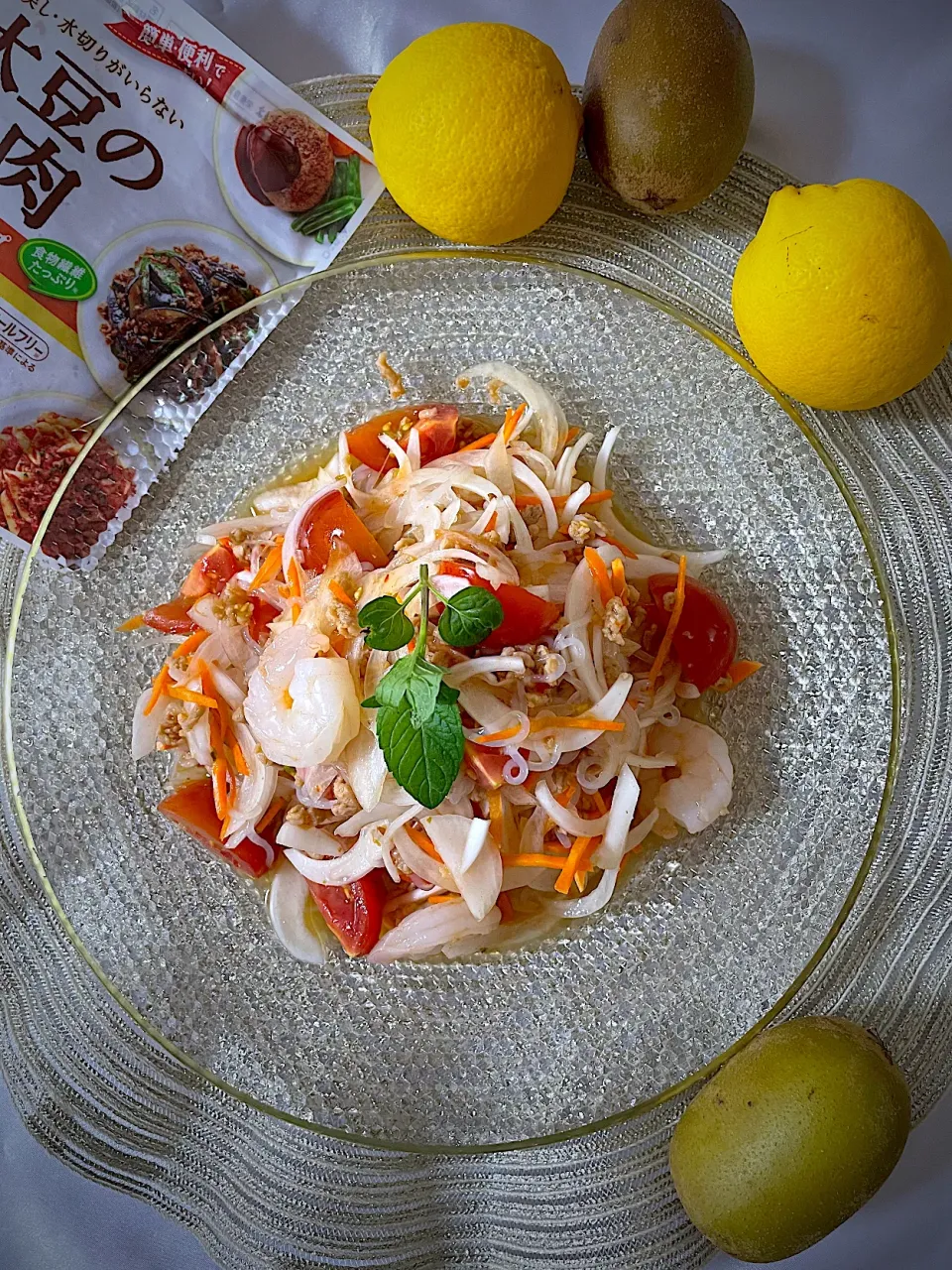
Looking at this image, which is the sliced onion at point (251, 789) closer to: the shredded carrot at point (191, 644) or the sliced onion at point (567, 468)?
the shredded carrot at point (191, 644)

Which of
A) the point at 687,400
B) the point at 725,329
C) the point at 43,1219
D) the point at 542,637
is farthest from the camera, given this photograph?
the point at 43,1219

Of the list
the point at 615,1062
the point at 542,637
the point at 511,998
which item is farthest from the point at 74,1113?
the point at 542,637

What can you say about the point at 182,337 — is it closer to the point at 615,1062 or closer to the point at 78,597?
the point at 78,597

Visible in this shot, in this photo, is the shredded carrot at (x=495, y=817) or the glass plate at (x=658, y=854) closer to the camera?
the shredded carrot at (x=495, y=817)

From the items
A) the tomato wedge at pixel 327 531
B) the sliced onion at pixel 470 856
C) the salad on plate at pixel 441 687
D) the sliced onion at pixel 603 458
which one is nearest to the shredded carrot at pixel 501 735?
the salad on plate at pixel 441 687

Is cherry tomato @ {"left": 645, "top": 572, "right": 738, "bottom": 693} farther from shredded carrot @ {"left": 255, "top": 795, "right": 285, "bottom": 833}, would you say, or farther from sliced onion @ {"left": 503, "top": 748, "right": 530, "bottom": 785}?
shredded carrot @ {"left": 255, "top": 795, "right": 285, "bottom": 833}

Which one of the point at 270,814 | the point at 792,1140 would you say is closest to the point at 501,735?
the point at 270,814
